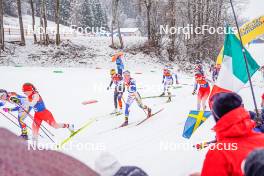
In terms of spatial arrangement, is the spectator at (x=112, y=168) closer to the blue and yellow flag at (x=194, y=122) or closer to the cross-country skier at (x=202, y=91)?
the blue and yellow flag at (x=194, y=122)

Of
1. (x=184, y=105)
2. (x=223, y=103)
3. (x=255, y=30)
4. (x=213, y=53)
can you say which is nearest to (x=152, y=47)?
(x=213, y=53)

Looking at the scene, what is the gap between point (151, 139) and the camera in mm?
7793

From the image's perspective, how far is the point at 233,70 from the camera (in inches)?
205

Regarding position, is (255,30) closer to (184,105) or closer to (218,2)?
(184,105)

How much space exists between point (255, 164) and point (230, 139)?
943 millimetres

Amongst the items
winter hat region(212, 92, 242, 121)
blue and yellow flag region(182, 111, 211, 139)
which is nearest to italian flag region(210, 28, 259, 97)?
blue and yellow flag region(182, 111, 211, 139)

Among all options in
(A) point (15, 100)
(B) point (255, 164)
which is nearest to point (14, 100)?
(A) point (15, 100)

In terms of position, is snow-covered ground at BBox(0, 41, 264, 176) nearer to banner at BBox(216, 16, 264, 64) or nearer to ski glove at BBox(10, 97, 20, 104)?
ski glove at BBox(10, 97, 20, 104)

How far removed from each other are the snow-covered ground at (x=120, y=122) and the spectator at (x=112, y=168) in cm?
334

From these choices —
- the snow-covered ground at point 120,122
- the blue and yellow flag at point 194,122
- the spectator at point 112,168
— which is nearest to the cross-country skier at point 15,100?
the snow-covered ground at point 120,122

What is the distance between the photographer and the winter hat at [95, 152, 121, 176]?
2.02 metres

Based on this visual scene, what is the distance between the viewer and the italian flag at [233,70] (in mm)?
5156

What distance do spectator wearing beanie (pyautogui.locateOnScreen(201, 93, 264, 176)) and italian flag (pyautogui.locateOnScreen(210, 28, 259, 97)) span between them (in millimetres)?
2515

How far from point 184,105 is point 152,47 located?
66.7 feet
